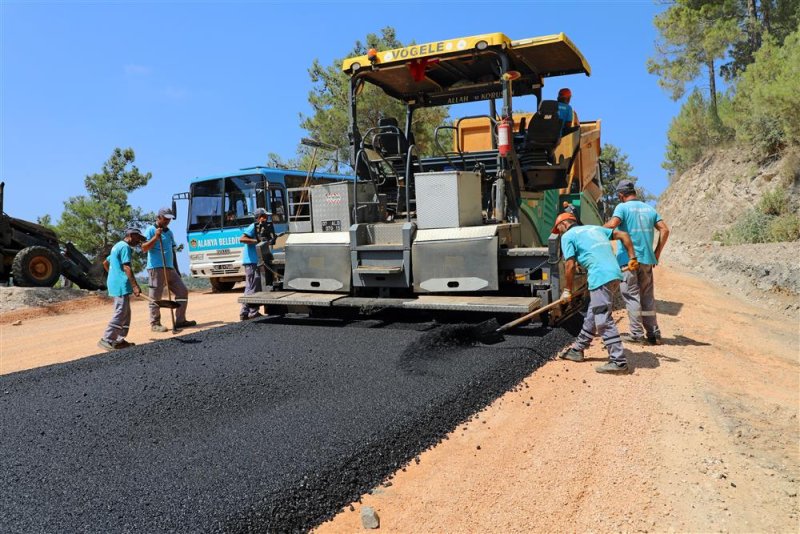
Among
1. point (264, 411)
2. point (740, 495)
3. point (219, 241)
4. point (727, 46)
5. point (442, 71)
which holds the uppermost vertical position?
point (727, 46)

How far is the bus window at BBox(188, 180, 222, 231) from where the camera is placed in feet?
42.1

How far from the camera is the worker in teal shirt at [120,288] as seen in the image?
20.7 ft

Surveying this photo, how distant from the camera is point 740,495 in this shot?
2848 millimetres

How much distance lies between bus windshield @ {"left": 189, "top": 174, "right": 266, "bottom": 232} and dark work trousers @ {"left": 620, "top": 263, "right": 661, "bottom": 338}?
8.74 metres

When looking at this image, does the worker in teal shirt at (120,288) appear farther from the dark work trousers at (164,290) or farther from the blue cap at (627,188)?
the blue cap at (627,188)

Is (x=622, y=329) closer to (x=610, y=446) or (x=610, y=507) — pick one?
(x=610, y=446)

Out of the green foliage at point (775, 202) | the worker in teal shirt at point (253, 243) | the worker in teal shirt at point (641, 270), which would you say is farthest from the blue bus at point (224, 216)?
the green foliage at point (775, 202)

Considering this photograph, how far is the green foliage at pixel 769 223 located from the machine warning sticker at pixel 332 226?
35.6 ft

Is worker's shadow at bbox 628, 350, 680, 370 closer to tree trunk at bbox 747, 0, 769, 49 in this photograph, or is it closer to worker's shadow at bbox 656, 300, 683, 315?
worker's shadow at bbox 656, 300, 683, 315

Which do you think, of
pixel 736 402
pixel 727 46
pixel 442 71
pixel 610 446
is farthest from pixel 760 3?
pixel 610 446

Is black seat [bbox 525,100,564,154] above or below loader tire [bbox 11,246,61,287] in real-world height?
above

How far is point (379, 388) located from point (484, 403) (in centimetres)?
73

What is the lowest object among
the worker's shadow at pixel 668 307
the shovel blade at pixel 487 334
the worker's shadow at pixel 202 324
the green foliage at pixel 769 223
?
the worker's shadow at pixel 668 307

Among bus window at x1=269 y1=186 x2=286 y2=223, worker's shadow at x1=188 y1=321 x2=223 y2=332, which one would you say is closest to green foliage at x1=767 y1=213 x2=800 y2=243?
bus window at x1=269 y1=186 x2=286 y2=223
